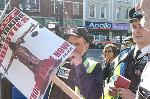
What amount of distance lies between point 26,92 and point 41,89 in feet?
0.41

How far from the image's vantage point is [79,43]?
13.3 ft

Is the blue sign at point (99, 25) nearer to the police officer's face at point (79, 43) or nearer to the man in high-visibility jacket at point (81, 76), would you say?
the police officer's face at point (79, 43)

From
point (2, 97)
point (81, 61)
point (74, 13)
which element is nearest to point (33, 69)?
point (81, 61)

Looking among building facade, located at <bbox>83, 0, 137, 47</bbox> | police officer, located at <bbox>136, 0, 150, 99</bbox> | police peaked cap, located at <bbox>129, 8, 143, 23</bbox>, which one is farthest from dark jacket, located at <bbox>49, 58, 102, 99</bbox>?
building facade, located at <bbox>83, 0, 137, 47</bbox>

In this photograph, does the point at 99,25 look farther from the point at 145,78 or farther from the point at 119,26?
the point at 145,78

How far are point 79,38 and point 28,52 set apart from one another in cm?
147

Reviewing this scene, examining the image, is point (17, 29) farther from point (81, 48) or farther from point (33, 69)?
point (81, 48)

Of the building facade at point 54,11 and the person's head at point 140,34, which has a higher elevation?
the person's head at point 140,34

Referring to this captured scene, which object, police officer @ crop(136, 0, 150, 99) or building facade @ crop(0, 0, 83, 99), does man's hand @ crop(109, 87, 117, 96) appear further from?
building facade @ crop(0, 0, 83, 99)

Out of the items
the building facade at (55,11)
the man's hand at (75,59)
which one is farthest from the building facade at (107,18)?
the man's hand at (75,59)

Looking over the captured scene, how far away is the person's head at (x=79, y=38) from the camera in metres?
4.05

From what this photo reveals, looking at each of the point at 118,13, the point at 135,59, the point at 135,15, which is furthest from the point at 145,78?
the point at 118,13

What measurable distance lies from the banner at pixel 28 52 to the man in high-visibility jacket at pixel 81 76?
94cm

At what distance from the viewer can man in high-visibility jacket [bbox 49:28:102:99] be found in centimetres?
379
